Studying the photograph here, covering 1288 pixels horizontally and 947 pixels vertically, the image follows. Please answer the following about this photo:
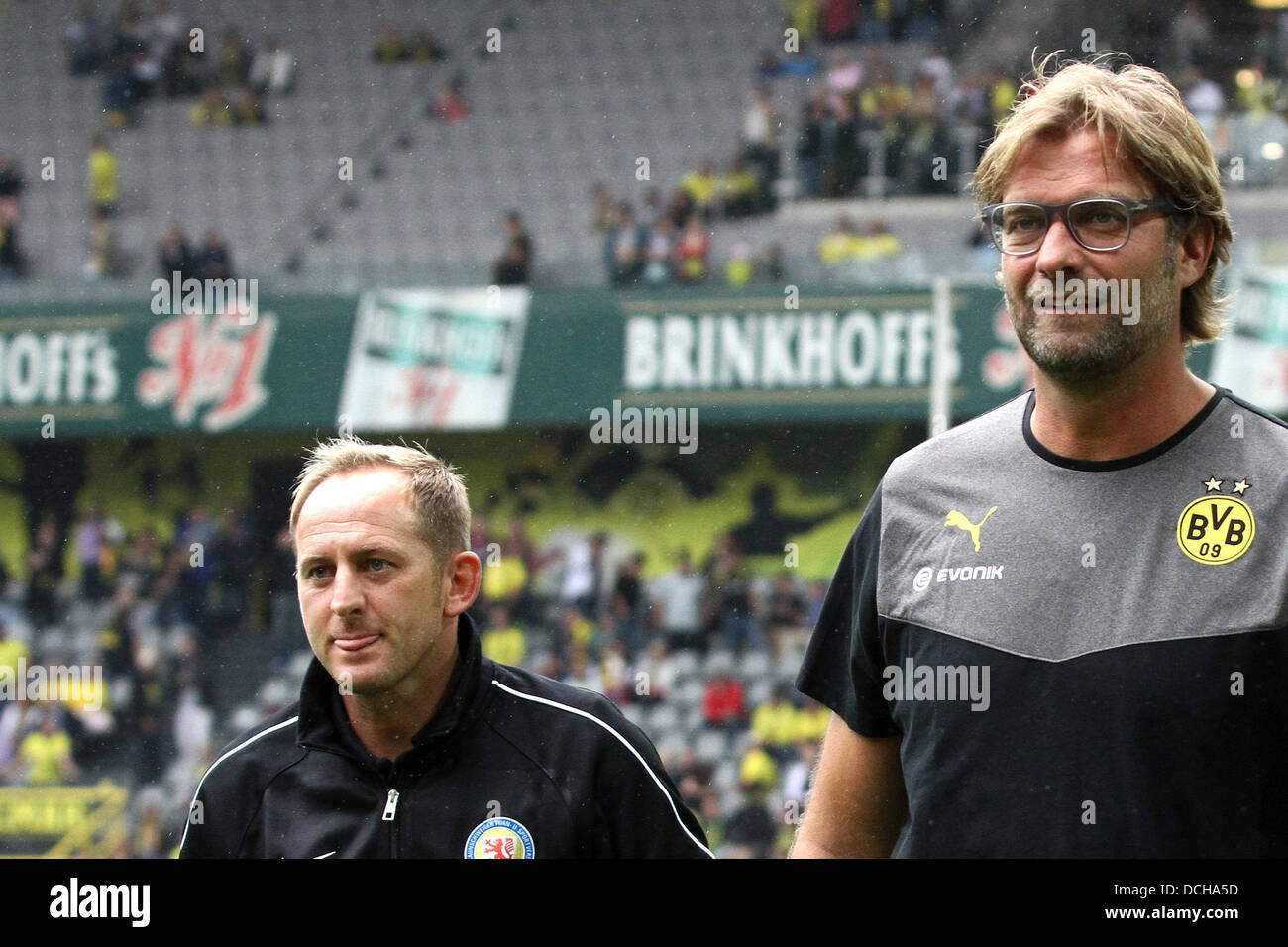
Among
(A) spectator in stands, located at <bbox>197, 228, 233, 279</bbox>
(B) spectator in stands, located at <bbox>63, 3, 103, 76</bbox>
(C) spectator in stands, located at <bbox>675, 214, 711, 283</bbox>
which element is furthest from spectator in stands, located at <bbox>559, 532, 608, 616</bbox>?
(B) spectator in stands, located at <bbox>63, 3, 103, 76</bbox>

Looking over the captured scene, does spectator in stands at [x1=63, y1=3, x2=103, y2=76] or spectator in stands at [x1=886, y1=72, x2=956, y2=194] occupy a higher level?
spectator in stands at [x1=63, y1=3, x2=103, y2=76]

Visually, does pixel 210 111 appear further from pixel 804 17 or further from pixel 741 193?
pixel 804 17

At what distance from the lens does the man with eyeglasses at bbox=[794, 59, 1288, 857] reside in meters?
1.50

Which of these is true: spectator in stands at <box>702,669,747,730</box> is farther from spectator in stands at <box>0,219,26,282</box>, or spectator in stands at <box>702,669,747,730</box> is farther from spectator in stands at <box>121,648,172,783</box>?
spectator in stands at <box>0,219,26,282</box>

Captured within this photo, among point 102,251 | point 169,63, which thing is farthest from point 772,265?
point 169,63

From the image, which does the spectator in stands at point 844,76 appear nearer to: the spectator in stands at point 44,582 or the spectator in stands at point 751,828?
the spectator in stands at point 751,828

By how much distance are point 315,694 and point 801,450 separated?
970 centimetres

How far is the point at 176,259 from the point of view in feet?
39.0

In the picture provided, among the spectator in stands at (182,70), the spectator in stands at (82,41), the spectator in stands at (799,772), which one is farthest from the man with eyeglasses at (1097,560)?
the spectator in stands at (82,41)

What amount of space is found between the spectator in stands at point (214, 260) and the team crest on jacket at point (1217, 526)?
10.9 metres

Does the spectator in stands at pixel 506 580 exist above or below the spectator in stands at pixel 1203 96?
below

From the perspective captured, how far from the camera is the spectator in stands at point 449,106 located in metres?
12.7

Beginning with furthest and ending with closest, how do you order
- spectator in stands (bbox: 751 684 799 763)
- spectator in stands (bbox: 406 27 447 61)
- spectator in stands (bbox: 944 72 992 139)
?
spectator in stands (bbox: 406 27 447 61) → spectator in stands (bbox: 944 72 992 139) → spectator in stands (bbox: 751 684 799 763)
